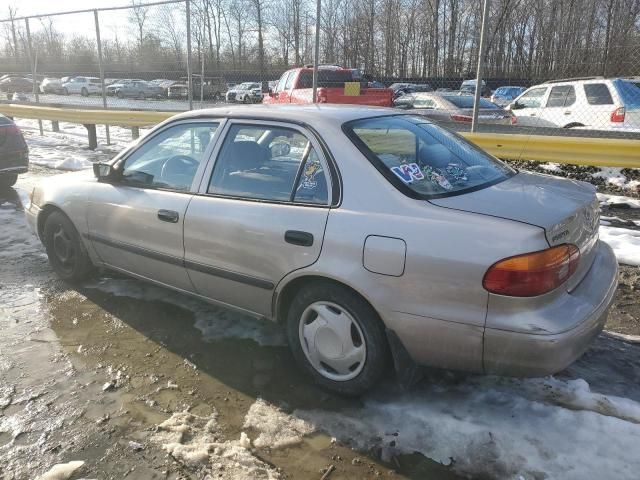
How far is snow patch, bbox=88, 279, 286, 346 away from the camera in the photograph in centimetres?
366

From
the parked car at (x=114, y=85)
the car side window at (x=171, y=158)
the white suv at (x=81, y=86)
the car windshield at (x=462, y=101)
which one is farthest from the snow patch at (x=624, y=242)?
the white suv at (x=81, y=86)

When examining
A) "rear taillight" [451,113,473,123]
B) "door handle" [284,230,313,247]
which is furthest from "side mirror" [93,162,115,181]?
"rear taillight" [451,113,473,123]

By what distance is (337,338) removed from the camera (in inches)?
113

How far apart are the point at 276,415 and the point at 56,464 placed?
3.50ft

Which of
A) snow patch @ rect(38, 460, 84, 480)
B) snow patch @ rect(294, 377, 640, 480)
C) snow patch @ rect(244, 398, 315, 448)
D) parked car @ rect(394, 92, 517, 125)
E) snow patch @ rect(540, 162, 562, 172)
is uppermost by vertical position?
parked car @ rect(394, 92, 517, 125)

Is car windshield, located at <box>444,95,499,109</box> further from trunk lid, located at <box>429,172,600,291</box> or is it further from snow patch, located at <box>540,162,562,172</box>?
trunk lid, located at <box>429,172,600,291</box>

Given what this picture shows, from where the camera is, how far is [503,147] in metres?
6.80

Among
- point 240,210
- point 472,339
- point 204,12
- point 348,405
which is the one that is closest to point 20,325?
point 240,210

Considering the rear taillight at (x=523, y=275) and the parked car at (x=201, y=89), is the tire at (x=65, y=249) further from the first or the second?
the parked car at (x=201, y=89)

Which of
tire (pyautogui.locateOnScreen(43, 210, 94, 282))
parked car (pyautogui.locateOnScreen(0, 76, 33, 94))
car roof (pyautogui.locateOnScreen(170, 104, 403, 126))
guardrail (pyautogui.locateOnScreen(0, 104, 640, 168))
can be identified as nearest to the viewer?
car roof (pyautogui.locateOnScreen(170, 104, 403, 126))

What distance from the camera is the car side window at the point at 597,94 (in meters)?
10.0

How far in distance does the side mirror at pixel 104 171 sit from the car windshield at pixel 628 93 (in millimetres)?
9456

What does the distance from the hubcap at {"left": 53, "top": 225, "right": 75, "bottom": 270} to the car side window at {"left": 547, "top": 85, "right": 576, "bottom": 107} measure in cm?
975

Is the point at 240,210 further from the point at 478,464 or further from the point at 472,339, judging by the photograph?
the point at 478,464
